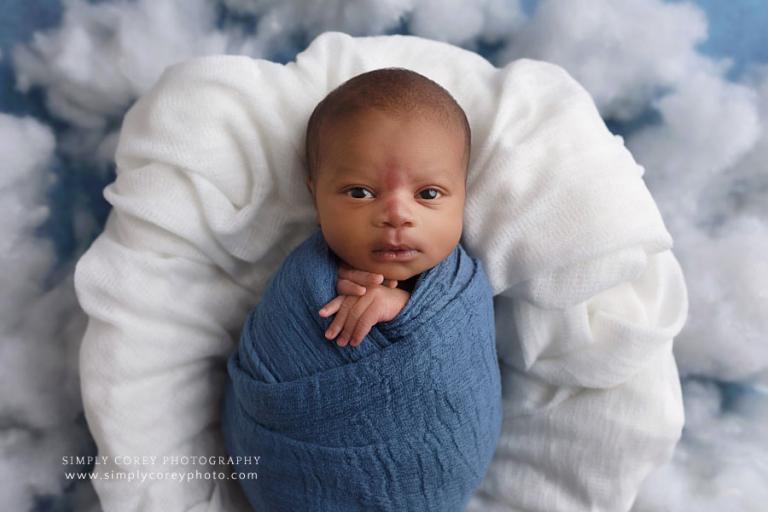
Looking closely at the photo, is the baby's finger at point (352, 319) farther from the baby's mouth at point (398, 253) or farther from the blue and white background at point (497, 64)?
the blue and white background at point (497, 64)

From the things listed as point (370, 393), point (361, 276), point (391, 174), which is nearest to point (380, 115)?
point (391, 174)

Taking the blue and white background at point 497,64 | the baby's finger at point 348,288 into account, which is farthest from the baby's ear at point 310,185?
the blue and white background at point 497,64

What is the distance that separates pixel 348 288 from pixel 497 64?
51 cm

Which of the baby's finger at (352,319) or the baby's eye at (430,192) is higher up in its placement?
the baby's eye at (430,192)

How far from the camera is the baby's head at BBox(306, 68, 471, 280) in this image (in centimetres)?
79

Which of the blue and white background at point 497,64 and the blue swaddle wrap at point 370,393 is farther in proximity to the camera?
the blue and white background at point 497,64

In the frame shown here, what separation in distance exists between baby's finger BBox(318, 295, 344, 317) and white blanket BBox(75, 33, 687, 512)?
0.19 m

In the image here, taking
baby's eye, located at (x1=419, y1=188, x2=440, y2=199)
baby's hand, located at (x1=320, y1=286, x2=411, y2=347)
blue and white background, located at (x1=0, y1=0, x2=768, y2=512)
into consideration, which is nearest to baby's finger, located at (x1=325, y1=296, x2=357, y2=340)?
baby's hand, located at (x1=320, y1=286, x2=411, y2=347)

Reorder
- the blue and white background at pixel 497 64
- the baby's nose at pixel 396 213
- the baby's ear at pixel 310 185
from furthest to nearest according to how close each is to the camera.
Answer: the blue and white background at pixel 497 64 < the baby's ear at pixel 310 185 < the baby's nose at pixel 396 213

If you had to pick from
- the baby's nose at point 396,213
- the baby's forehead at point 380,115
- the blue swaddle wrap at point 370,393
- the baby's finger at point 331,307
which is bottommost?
the blue swaddle wrap at point 370,393

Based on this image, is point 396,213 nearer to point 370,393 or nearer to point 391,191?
point 391,191

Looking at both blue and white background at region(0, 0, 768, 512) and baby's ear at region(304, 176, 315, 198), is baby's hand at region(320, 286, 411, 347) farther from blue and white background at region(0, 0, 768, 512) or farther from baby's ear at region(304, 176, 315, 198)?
blue and white background at region(0, 0, 768, 512)

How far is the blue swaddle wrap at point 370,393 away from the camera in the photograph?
2.60 ft

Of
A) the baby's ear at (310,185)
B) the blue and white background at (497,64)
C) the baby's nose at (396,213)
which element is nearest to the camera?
the baby's nose at (396,213)
